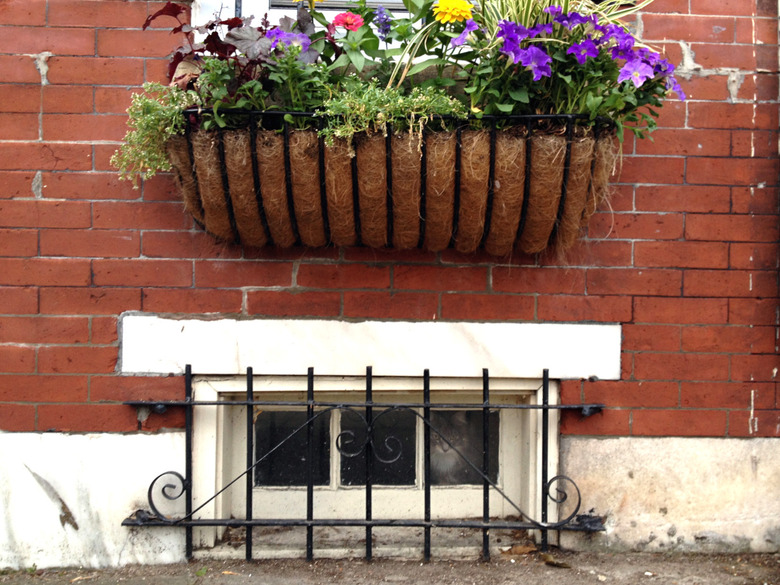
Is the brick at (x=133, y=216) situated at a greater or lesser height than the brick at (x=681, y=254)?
greater

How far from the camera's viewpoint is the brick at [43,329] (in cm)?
231

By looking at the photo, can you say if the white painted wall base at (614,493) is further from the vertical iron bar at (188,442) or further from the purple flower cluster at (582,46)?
the purple flower cluster at (582,46)

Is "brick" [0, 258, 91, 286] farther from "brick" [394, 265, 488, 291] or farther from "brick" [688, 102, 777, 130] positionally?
"brick" [688, 102, 777, 130]

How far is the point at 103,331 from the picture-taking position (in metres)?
2.32

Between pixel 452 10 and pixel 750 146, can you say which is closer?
pixel 452 10

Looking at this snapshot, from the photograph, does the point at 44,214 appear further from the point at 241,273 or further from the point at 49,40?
the point at 241,273

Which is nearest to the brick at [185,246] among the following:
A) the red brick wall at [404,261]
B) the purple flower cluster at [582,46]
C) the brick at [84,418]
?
the red brick wall at [404,261]

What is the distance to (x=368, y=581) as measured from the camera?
2.24m

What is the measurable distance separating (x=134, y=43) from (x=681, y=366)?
2295 mm

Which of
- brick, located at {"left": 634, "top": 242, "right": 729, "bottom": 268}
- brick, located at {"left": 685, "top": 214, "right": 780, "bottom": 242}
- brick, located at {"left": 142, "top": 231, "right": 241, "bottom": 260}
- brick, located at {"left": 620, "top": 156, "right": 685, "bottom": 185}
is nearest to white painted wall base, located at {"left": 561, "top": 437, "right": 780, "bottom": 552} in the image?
brick, located at {"left": 634, "top": 242, "right": 729, "bottom": 268}

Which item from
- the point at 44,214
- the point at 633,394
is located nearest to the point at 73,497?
the point at 44,214

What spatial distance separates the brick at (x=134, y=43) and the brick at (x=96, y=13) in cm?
3

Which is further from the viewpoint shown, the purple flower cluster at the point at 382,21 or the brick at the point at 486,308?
the brick at the point at 486,308

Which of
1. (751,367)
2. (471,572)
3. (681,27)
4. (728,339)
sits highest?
(681,27)
